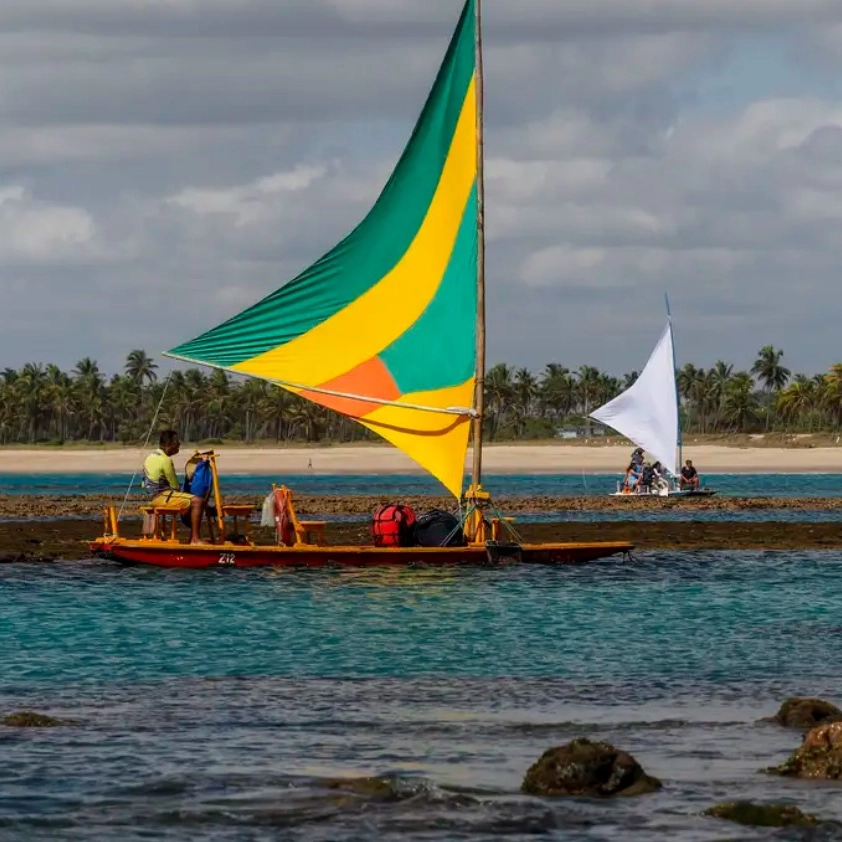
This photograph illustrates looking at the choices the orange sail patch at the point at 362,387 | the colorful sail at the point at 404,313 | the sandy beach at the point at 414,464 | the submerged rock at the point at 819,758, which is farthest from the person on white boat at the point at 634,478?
the submerged rock at the point at 819,758

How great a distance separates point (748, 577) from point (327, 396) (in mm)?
8712

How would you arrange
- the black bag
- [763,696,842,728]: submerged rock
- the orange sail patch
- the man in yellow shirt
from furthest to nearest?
the orange sail patch → the black bag → the man in yellow shirt → [763,696,842,728]: submerged rock

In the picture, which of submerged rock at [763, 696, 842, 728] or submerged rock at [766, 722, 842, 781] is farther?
submerged rock at [763, 696, 842, 728]

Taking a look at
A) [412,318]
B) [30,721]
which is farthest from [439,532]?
[30,721]

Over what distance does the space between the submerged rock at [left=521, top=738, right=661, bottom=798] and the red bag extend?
674 inches

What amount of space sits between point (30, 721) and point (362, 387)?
1607 centimetres

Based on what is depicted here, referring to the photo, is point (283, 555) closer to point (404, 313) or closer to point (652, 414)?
point (404, 313)

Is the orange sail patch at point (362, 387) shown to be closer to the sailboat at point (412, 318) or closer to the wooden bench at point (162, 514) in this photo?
the sailboat at point (412, 318)

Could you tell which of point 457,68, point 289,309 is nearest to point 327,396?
point 289,309

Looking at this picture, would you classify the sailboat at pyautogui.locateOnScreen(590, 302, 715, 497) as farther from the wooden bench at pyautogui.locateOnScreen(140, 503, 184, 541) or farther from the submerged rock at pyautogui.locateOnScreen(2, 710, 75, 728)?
the submerged rock at pyautogui.locateOnScreen(2, 710, 75, 728)

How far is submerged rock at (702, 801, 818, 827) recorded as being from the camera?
1285cm

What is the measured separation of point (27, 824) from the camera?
13148mm

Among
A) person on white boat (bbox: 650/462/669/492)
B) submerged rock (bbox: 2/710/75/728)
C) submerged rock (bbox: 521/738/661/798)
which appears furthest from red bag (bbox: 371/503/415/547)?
person on white boat (bbox: 650/462/669/492)

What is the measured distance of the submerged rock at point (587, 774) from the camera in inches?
546
